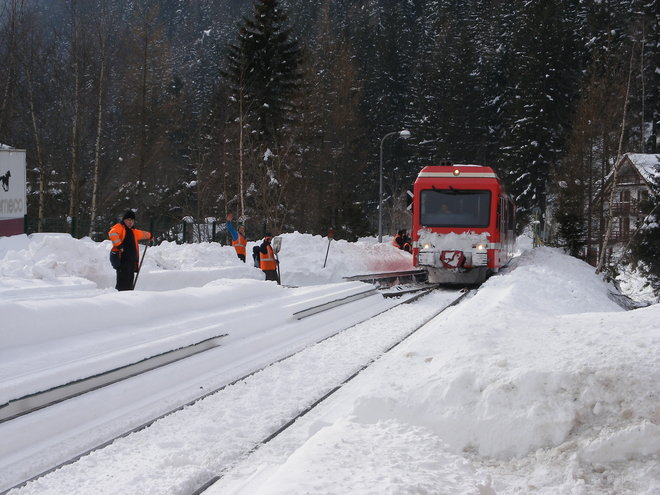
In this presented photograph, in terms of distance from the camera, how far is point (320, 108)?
2008 inches

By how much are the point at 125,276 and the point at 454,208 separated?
10133 mm

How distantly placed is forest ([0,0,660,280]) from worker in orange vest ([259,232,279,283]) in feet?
31.8

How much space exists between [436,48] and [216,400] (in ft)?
245

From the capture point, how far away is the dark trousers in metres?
12.1

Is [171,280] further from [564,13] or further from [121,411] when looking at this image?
[564,13]

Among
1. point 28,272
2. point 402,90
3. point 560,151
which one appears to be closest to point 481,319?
point 28,272

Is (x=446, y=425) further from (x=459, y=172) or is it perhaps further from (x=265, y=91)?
(x=265, y=91)

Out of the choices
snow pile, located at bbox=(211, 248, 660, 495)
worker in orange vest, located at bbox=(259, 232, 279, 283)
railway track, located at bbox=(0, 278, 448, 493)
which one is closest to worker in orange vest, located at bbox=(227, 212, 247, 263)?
worker in orange vest, located at bbox=(259, 232, 279, 283)

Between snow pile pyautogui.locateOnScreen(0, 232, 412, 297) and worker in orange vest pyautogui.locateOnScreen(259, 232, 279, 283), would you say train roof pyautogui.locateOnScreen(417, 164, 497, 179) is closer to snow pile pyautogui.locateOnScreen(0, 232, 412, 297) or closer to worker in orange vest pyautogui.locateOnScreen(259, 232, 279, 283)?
worker in orange vest pyautogui.locateOnScreen(259, 232, 279, 283)

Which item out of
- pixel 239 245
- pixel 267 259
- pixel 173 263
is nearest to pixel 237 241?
pixel 239 245

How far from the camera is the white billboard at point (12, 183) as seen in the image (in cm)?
1759

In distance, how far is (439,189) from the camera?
19.0 meters

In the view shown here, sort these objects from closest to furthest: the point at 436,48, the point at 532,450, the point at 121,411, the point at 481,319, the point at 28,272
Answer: the point at 532,450, the point at 121,411, the point at 481,319, the point at 28,272, the point at 436,48

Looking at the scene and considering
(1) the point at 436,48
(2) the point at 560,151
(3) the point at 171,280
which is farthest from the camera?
(1) the point at 436,48
